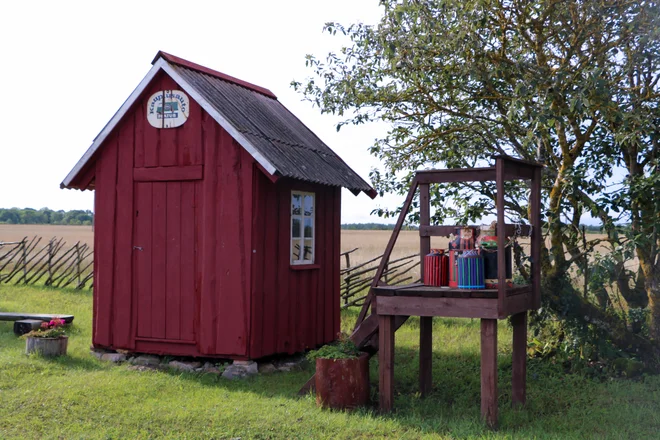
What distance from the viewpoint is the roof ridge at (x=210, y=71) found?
427 inches

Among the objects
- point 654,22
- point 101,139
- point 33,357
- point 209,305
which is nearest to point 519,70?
point 654,22

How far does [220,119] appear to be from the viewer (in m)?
10.1

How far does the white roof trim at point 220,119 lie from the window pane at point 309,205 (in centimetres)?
183

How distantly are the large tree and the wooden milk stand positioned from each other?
1.20 m

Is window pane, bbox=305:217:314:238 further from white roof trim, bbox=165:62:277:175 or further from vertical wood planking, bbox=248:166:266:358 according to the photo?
white roof trim, bbox=165:62:277:175

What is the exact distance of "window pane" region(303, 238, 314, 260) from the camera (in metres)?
11.5

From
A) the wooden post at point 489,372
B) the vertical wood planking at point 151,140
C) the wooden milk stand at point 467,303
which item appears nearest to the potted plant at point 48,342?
the vertical wood planking at point 151,140

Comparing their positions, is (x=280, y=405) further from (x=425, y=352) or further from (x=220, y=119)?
(x=220, y=119)

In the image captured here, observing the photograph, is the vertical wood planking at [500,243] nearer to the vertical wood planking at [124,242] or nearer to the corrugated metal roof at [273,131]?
the corrugated metal roof at [273,131]

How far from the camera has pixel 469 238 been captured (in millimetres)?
8297

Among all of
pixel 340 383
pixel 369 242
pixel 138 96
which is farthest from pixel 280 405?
pixel 369 242

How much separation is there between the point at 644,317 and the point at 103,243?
834 cm

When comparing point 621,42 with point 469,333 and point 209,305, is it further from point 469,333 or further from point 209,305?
point 209,305

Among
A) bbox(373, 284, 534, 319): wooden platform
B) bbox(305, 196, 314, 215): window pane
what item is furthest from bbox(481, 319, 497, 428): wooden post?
bbox(305, 196, 314, 215): window pane
